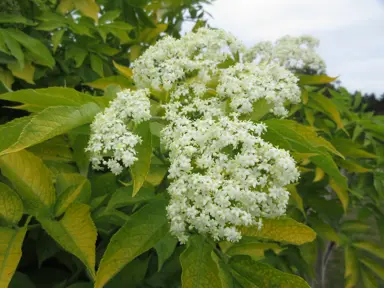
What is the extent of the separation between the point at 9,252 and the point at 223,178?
61 cm

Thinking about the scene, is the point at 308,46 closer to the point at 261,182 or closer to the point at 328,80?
the point at 328,80

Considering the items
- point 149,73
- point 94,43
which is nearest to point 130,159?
point 149,73

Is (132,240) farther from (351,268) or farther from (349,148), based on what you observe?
(351,268)

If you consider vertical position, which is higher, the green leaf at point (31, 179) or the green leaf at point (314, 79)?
the green leaf at point (314, 79)

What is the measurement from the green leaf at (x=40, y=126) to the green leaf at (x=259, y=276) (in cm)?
62

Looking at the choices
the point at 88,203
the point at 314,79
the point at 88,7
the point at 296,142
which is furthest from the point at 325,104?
the point at 88,203

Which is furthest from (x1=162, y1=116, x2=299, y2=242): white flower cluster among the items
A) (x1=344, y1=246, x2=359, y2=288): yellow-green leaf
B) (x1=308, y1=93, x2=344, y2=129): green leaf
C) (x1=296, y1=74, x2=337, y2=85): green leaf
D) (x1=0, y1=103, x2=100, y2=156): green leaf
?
(x1=344, y1=246, x2=359, y2=288): yellow-green leaf

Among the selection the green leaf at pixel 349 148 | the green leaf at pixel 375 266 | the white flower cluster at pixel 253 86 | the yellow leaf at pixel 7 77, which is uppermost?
the white flower cluster at pixel 253 86

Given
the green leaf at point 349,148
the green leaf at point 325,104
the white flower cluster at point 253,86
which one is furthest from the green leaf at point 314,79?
the green leaf at point 349,148

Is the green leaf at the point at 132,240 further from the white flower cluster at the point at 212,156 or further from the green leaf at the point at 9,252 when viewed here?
the green leaf at the point at 9,252

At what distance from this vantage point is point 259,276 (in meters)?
1.19

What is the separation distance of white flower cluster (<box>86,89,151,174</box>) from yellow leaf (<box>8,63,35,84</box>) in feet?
3.58

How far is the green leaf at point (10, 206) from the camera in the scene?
1.25 meters

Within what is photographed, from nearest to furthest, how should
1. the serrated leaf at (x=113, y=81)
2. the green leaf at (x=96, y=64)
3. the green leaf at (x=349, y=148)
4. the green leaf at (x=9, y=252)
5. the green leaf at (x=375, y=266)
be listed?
the green leaf at (x=9, y=252), the serrated leaf at (x=113, y=81), the green leaf at (x=96, y=64), the green leaf at (x=349, y=148), the green leaf at (x=375, y=266)
